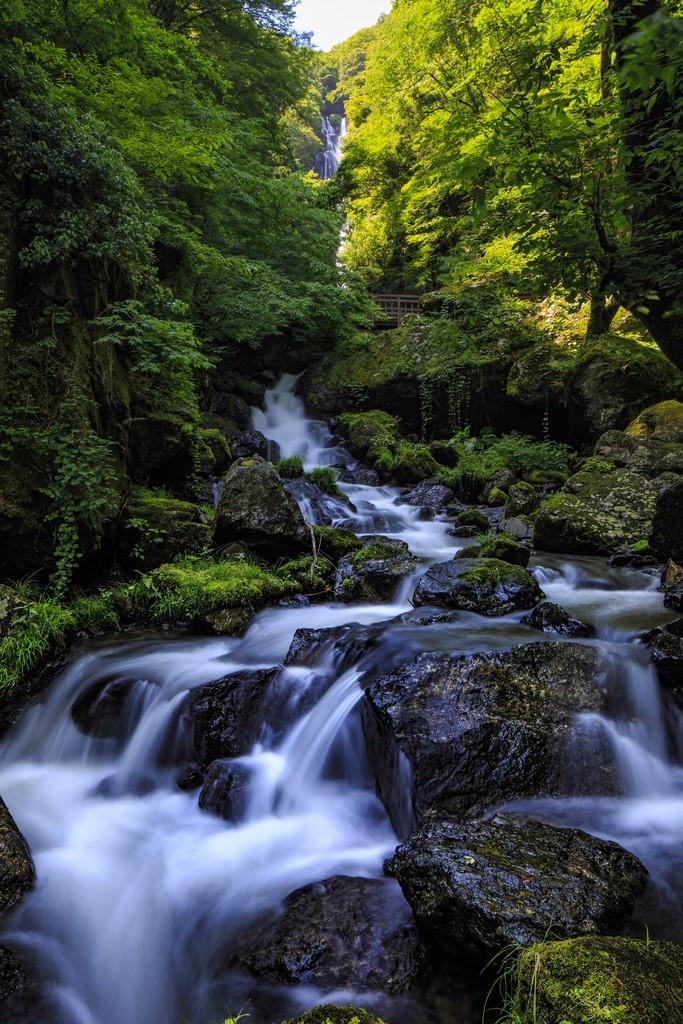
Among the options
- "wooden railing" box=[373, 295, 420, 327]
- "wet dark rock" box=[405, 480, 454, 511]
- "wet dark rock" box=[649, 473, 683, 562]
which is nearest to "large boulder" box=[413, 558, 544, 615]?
"wet dark rock" box=[649, 473, 683, 562]

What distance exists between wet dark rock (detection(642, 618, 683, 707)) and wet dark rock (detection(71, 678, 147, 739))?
181 inches

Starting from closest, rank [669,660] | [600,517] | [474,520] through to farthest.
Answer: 1. [669,660]
2. [600,517]
3. [474,520]

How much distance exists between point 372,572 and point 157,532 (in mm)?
2920

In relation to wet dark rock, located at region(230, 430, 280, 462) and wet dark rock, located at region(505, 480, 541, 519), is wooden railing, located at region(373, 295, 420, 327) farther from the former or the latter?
wet dark rock, located at region(505, 480, 541, 519)

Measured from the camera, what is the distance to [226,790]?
442 cm

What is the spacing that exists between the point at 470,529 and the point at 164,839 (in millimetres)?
7981

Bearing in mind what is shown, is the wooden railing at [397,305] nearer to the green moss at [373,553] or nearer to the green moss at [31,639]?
the green moss at [373,553]

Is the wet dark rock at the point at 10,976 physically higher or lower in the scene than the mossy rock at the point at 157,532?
lower

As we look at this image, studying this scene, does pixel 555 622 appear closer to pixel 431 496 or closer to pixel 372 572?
pixel 372 572

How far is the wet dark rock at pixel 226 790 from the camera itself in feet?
14.3

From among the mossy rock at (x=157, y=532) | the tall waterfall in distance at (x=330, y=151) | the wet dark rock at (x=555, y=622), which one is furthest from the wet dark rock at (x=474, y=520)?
the tall waterfall in distance at (x=330, y=151)

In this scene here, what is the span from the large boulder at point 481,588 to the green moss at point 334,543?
2.03m

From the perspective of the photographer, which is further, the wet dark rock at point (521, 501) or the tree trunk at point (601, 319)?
the tree trunk at point (601, 319)

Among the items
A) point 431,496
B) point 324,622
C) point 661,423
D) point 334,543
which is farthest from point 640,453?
point 324,622
